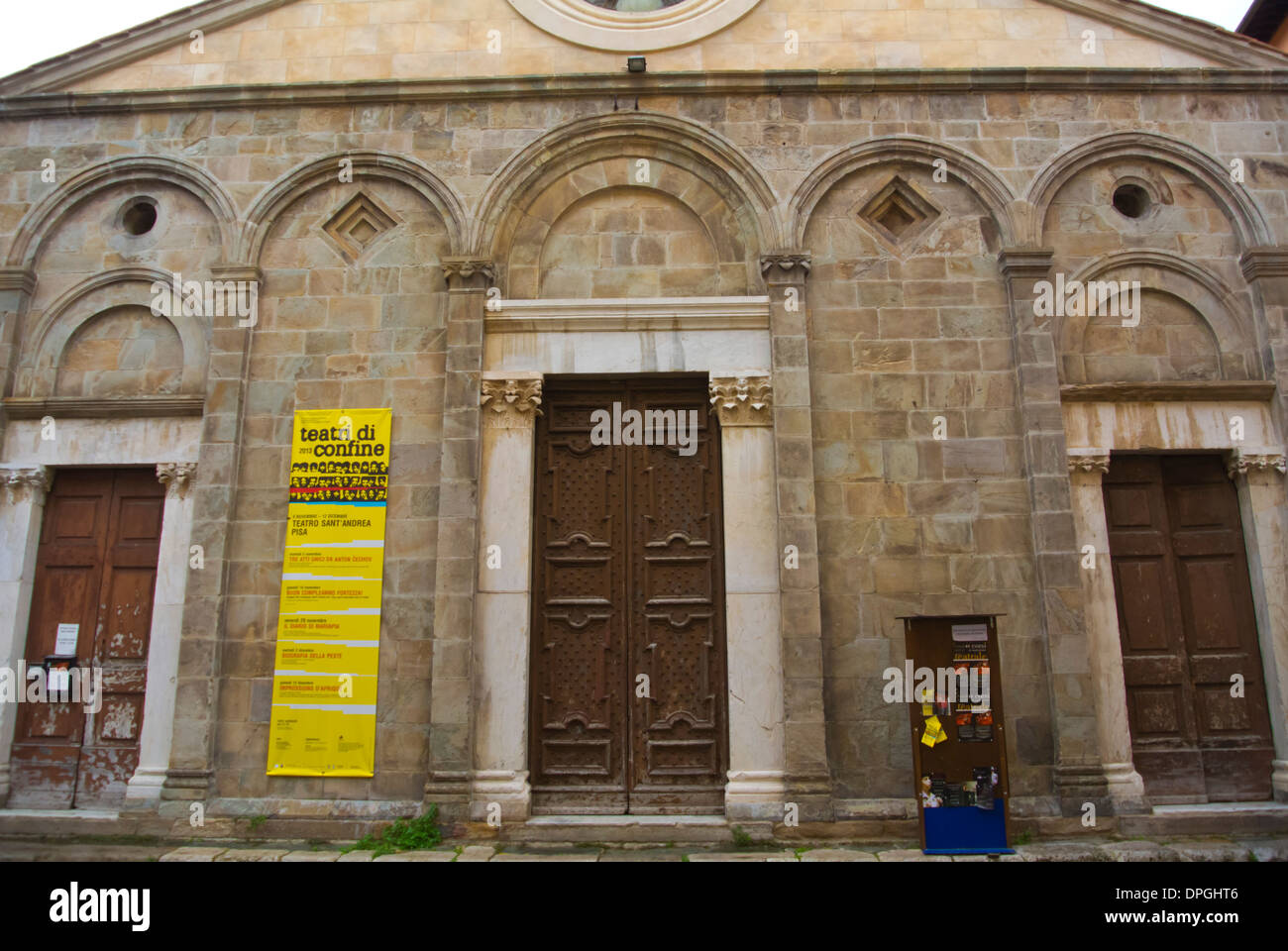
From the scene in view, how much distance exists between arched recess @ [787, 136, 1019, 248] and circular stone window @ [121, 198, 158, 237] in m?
6.74

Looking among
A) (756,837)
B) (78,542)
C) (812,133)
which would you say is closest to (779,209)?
(812,133)

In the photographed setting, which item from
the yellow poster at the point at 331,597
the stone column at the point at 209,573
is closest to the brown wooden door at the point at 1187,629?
the yellow poster at the point at 331,597

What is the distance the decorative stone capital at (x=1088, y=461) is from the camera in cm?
815

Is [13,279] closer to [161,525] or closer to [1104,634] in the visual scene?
[161,525]

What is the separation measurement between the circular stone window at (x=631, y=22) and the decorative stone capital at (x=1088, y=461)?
5.68 metres

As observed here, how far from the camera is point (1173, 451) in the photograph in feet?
27.1

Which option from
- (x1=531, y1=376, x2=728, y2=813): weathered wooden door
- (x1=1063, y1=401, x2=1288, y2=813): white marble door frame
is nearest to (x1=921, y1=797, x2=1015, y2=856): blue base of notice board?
(x1=1063, y1=401, x2=1288, y2=813): white marble door frame

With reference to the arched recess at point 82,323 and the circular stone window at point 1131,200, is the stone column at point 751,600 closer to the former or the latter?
the circular stone window at point 1131,200

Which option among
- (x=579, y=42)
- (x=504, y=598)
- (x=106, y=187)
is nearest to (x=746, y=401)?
(x=504, y=598)

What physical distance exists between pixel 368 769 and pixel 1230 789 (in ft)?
25.7

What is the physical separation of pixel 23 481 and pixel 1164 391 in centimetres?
1117

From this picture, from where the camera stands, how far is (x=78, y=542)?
8539 mm

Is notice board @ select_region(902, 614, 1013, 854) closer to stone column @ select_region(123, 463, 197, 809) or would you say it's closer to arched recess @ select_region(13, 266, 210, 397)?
stone column @ select_region(123, 463, 197, 809)

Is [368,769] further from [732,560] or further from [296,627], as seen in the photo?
[732,560]
